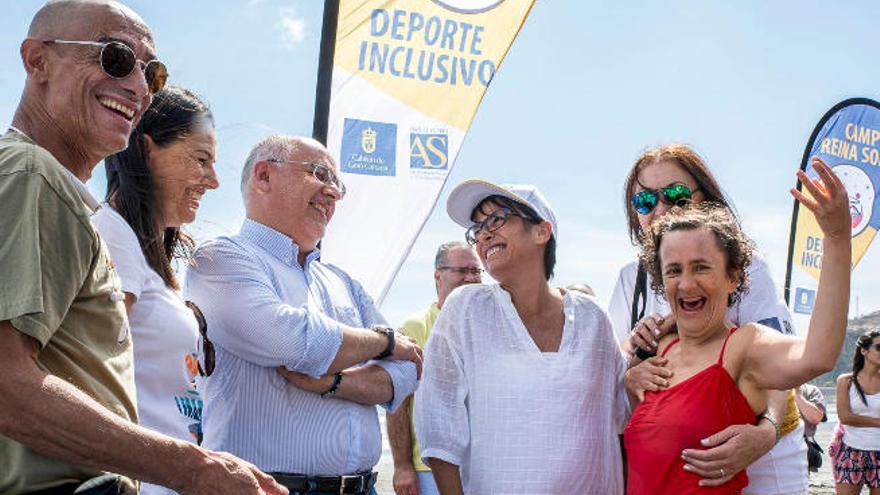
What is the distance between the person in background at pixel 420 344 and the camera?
15.3 feet

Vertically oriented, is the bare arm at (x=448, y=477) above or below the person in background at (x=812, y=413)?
above

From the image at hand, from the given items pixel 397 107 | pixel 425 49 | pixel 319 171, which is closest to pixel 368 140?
pixel 397 107

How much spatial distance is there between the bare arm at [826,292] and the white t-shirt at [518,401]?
2.42 ft

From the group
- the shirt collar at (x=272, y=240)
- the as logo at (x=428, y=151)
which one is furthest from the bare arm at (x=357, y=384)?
the as logo at (x=428, y=151)

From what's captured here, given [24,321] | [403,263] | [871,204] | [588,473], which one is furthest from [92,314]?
[871,204]

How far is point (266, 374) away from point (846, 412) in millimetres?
7386

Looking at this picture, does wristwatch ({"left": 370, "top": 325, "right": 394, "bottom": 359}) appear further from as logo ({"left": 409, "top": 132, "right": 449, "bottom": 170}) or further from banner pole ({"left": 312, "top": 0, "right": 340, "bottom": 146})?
as logo ({"left": 409, "top": 132, "right": 449, "bottom": 170})

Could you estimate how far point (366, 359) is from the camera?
9.54 ft

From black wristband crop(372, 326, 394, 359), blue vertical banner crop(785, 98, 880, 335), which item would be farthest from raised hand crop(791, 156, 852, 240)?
blue vertical banner crop(785, 98, 880, 335)

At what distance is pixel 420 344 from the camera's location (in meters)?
5.28

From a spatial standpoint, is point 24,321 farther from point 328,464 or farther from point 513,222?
point 513,222

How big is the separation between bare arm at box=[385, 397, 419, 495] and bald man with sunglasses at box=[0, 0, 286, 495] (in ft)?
10.1

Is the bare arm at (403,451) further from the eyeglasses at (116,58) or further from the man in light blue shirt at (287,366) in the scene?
the eyeglasses at (116,58)

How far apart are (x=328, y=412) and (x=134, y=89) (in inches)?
52.3
